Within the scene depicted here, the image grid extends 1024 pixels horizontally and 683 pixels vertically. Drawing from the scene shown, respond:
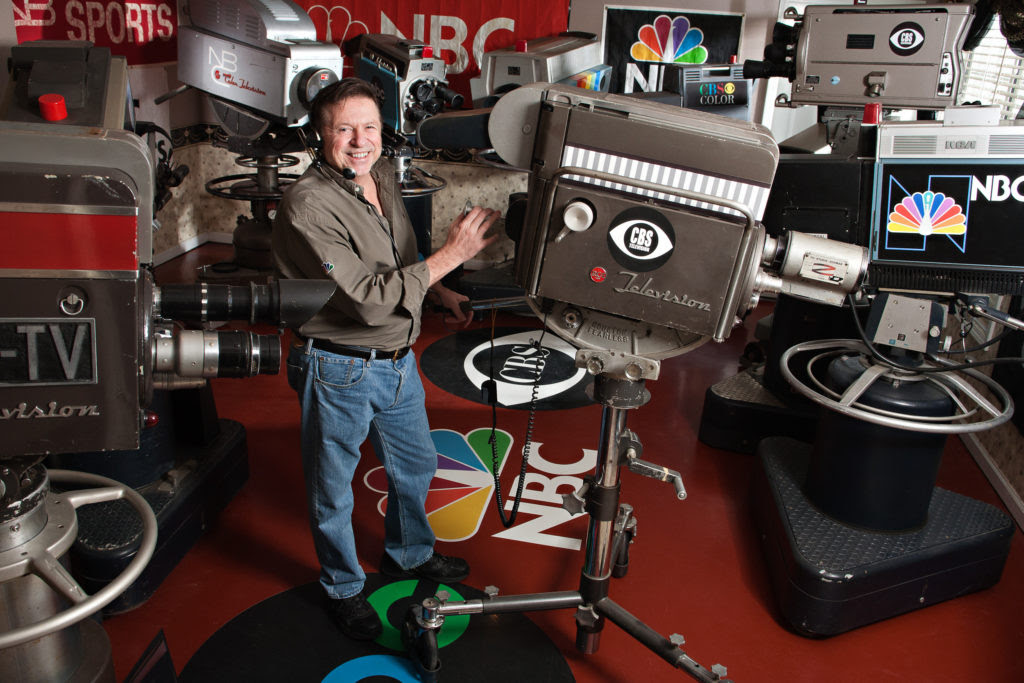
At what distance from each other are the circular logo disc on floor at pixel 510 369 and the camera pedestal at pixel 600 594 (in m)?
1.49

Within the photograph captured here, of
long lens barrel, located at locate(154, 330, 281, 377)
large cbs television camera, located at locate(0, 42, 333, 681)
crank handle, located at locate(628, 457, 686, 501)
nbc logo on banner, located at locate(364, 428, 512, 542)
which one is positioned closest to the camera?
large cbs television camera, located at locate(0, 42, 333, 681)

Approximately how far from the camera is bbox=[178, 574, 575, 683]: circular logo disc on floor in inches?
84.2

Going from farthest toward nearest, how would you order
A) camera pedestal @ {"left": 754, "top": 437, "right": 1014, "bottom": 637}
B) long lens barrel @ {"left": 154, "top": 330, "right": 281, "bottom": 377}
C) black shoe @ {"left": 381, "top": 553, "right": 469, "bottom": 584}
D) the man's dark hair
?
black shoe @ {"left": 381, "top": 553, "right": 469, "bottom": 584} → camera pedestal @ {"left": 754, "top": 437, "right": 1014, "bottom": 637} → the man's dark hair → long lens barrel @ {"left": 154, "top": 330, "right": 281, "bottom": 377}

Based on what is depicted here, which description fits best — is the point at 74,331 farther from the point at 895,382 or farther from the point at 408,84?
the point at 408,84

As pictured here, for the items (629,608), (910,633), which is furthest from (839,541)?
(629,608)

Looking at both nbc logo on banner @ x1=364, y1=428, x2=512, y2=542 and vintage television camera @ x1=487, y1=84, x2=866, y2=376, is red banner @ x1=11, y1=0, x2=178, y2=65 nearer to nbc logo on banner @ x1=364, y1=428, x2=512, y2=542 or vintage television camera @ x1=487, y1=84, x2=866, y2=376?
nbc logo on banner @ x1=364, y1=428, x2=512, y2=542

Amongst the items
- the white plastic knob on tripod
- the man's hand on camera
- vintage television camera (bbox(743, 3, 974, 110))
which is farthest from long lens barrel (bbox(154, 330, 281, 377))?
vintage television camera (bbox(743, 3, 974, 110))

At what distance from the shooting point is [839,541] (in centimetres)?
241

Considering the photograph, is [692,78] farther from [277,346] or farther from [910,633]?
[277,346]

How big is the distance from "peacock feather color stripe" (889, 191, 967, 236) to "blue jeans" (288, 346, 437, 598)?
4.46 ft

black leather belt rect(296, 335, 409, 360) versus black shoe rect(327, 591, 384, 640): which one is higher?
black leather belt rect(296, 335, 409, 360)

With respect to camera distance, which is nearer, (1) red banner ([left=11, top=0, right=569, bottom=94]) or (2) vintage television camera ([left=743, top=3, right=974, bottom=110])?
(2) vintage television camera ([left=743, top=3, right=974, bottom=110])

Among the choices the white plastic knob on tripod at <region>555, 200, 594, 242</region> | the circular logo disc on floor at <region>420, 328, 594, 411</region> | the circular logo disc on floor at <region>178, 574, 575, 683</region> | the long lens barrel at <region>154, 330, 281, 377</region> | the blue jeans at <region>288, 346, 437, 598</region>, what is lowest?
the circular logo disc on floor at <region>178, 574, 575, 683</region>

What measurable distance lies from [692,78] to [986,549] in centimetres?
258
